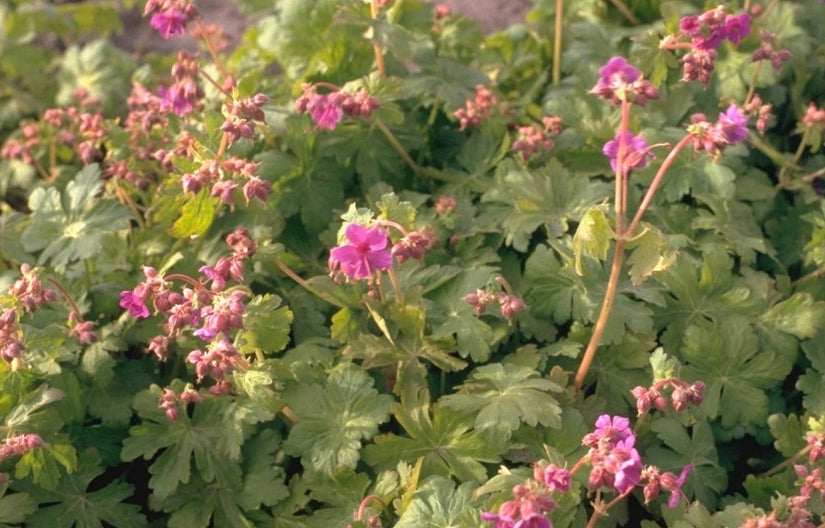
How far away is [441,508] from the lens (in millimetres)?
2092

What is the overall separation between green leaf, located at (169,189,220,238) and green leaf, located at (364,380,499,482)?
2.06 ft

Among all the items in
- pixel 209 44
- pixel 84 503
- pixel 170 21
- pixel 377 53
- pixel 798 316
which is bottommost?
pixel 84 503

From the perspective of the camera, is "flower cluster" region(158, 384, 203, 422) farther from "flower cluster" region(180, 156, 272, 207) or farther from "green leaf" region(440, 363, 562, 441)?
"green leaf" region(440, 363, 562, 441)

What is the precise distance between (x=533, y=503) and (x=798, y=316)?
111 centimetres

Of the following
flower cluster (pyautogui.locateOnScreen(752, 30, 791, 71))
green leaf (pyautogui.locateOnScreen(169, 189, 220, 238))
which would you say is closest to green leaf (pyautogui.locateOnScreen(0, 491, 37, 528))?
green leaf (pyautogui.locateOnScreen(169, 189, 220, 238))

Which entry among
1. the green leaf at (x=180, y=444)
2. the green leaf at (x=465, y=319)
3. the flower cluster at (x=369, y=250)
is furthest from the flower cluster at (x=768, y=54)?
the green leaf at (x=180, y=444)

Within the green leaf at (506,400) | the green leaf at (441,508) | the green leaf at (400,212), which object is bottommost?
the green leaf at (441,508)

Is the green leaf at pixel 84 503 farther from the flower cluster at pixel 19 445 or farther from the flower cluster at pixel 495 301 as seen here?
the flower cluster at pixel 495 301

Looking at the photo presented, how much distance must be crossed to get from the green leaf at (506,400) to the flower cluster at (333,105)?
0.65 m

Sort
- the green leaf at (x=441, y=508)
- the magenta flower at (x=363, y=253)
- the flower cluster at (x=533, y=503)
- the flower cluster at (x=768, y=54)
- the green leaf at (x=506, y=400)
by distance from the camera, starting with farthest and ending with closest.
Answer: the flower cluster at (x=768, y=54) < the green leaf at (x=506, y=400) < the green leaf at (x=441, y=508) < the magenta flower at (x=363, y=253) < the flower cluster at (x=533, y=503)

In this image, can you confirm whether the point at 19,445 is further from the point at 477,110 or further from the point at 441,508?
the point at 477,110

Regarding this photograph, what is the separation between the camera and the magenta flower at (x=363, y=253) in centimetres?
195

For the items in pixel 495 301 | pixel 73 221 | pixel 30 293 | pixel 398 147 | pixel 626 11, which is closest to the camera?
pixel 30 293

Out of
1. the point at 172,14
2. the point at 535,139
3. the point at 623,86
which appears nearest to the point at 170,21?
the point at 172,14
